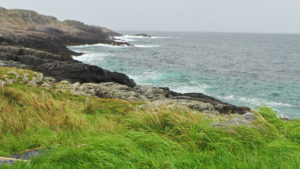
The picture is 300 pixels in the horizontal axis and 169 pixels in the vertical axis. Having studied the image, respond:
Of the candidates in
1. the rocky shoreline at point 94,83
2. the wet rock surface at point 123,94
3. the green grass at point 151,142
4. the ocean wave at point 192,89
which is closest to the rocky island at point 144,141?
the green grass at point 151,142

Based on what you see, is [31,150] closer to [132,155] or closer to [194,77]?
[132,155]

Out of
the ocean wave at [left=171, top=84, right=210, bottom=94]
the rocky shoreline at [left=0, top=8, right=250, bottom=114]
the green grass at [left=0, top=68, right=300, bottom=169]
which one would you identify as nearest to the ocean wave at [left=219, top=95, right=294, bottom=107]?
the ocean wave at [left=171, top=84, right=210, bottom=94]

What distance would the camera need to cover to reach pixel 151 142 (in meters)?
4.70

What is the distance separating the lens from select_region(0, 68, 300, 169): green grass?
4043 millimetres

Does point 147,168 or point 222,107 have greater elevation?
point 147,168

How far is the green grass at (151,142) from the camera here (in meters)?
4.04

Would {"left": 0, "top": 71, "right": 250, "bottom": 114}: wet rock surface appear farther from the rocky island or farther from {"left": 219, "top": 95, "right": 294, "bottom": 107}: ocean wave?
the rocky island

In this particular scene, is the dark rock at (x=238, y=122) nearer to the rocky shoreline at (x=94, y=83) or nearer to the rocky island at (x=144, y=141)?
the rocky island at (x=144, y=141)

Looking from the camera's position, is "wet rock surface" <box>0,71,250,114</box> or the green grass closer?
the green grass

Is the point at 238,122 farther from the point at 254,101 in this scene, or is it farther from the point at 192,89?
the point at 192,89

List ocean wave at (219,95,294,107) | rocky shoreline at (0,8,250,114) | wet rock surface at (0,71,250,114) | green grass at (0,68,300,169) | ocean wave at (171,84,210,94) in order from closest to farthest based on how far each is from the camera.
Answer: green grass at (0,68,300,169) → wet rock surface at (0,71,250,114) → rocky shoreline at (0,8,250,114) → ocean wave at (219,95,294,107) → ocean wave at (171,84,210,94)

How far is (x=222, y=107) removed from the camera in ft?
64.6

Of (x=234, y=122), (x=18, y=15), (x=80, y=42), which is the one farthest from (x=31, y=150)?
(x=18, y=15)

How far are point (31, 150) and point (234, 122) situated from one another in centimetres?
411
